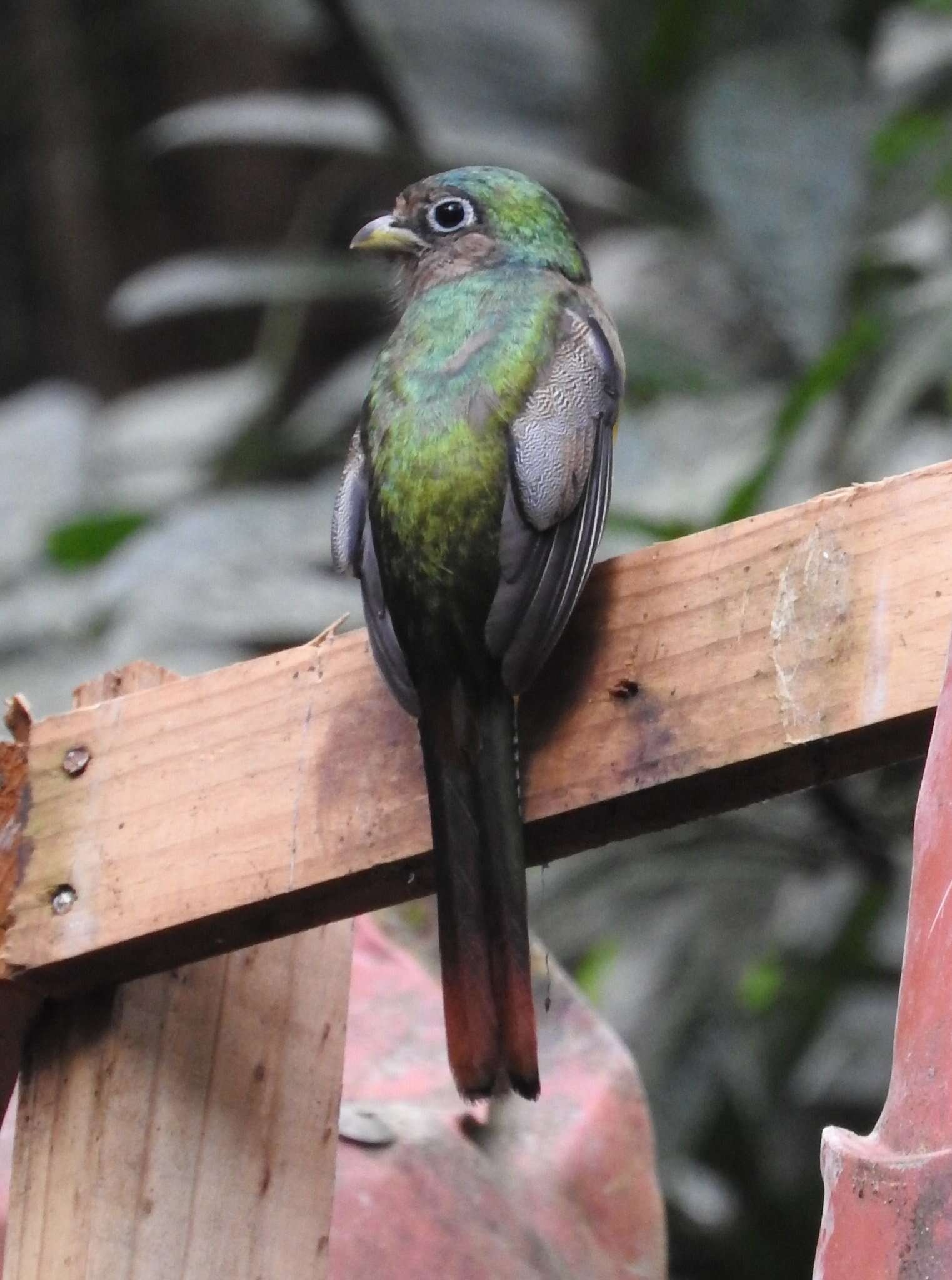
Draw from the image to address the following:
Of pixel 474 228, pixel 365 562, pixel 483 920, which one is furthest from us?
pixel 474 228

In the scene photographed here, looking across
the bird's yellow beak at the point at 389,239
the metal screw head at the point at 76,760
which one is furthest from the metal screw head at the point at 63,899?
the bird's yellow beak at the point at 389,239

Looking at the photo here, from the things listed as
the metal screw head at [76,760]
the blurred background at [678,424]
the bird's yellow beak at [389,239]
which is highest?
the bird's yellow beak at [389,239]

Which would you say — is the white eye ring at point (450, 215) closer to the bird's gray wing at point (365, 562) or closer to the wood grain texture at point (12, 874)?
the bird's gray wing at point (365, 562)

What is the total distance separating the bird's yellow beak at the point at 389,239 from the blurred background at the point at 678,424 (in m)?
0.14

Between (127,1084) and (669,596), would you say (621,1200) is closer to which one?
(127,1084)

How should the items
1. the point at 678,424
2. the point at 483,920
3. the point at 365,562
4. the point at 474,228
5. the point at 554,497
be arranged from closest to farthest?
the point at 483,920 < the point at 554,497 < the point at 365,562 < the point at 474,228 < the point at 678,424

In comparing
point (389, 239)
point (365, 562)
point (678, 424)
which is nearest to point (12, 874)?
point (365, 562)

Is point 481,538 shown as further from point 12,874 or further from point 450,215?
point 450,215

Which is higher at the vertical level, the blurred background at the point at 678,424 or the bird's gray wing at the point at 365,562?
the bird's gray wing at the point at 365,562

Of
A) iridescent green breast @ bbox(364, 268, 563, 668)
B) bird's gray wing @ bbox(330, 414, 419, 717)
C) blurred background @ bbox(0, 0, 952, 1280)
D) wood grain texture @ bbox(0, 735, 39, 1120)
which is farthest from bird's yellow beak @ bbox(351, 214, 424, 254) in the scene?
wood grain texture @ bbox(0, 735, 39, 1120)

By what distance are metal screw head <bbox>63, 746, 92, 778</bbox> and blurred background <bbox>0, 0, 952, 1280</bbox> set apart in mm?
966

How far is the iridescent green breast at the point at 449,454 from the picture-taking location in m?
1.94

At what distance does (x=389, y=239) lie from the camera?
8.64 feet

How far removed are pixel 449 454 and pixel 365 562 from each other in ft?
0.46
